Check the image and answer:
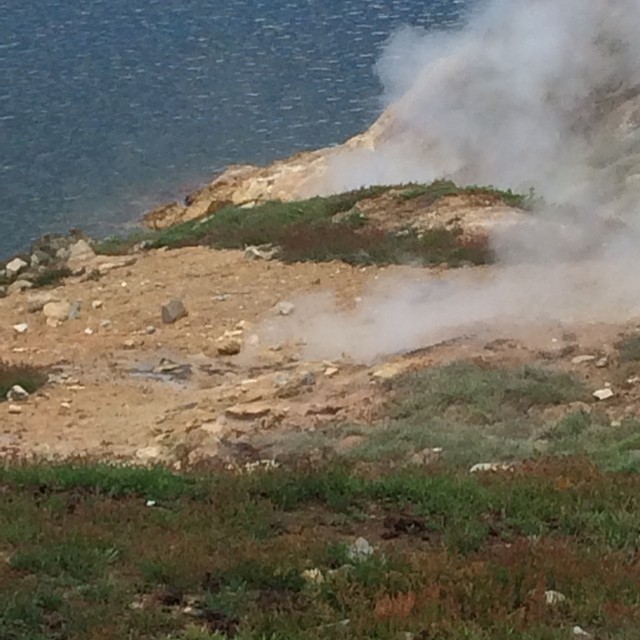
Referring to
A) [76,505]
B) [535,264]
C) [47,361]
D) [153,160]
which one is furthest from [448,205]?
[153,160]

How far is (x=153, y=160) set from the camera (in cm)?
3925

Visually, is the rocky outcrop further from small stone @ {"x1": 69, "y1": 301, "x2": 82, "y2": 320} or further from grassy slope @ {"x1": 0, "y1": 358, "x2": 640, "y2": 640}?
grassy slope @ {"x1": 0, "y1": 358, "x2": 640, "y2": 640}

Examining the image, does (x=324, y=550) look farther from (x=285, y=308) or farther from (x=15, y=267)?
(x=15, y=267)

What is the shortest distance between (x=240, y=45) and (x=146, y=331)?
33.6 metres

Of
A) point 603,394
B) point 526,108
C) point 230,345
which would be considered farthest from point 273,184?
point 603,394

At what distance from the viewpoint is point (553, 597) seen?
6785 mm

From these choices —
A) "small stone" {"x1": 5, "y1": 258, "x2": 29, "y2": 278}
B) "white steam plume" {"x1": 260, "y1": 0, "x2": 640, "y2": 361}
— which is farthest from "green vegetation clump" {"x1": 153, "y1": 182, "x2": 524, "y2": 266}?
"small stone" {"x1": 5, "y1": 258, "x2": 29, "y2": 278}

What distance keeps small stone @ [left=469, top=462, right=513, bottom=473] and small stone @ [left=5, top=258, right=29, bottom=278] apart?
1312 cm

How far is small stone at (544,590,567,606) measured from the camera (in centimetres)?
673

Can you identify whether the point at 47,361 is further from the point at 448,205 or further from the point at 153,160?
the point at 153,160

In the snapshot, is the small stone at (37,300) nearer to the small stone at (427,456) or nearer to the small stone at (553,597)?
the small stone at (427,456)

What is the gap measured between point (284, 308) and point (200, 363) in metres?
1.92

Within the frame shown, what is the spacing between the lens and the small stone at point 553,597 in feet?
22.1

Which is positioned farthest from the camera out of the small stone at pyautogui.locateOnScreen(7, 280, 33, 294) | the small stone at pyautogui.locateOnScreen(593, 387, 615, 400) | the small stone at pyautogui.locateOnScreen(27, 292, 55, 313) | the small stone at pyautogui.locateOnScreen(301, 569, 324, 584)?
the small stone at pyautogui.locateOnScreen(7, 280, 33, 294)
